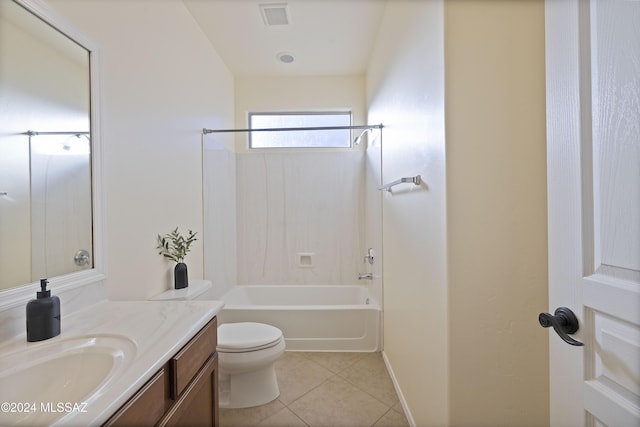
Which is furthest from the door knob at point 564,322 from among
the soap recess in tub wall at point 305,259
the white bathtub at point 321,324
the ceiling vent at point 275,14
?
the soap recess in tub wall at point 305,259

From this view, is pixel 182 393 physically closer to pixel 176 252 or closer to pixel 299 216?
pixel 176 252

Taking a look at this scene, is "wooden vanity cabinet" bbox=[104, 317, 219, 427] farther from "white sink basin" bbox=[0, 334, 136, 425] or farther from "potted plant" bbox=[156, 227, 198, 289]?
"potted plant" bbox=[156, 227, 198, 289]

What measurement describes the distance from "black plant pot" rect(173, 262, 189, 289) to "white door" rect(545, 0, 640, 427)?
1861 mm

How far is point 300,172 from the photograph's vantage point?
3.26 metres

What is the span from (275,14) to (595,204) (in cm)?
240

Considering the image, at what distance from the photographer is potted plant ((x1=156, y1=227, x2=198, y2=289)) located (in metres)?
1.81

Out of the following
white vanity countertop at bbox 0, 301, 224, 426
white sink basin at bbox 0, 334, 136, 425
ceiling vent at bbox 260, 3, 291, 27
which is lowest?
white sink basin at bbox 0, 334, 136, 425

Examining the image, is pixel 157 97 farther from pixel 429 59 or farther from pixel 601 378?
pixel 601 378

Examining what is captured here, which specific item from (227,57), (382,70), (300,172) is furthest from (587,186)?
(227,57)

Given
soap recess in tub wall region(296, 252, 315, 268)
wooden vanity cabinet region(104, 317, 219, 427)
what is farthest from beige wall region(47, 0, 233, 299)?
soap recess in tub wall region(296, 252, 315, 268)

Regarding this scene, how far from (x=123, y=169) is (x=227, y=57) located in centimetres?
196

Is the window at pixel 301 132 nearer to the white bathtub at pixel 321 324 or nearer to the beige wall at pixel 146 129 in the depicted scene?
the beige wall at pixel 146 129

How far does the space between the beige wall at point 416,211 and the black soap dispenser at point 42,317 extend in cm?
133

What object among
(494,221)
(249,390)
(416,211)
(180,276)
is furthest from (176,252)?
(494,221)
